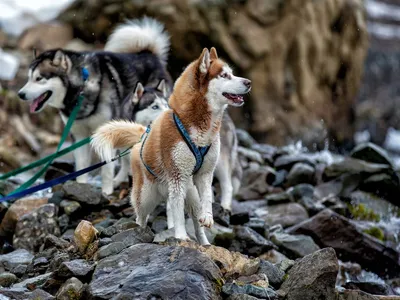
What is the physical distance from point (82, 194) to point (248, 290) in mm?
3015

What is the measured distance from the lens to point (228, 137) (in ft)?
23.1

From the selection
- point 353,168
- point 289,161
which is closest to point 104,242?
point 353,168

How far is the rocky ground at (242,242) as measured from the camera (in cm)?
412

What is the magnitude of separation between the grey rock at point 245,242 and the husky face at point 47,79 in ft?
8.65

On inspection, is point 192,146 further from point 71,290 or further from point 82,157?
point 82,157

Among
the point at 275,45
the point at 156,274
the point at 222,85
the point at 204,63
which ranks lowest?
the point at 275,45

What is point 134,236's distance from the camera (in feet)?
15.4

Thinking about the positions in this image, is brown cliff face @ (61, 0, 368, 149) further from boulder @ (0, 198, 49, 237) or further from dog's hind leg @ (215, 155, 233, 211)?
boulder @ (0, 198, 49, 237)

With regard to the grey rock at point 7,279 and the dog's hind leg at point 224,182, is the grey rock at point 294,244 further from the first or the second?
the grey rock at point 7,279

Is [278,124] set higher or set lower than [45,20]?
lower

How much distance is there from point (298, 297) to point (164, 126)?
1509 mm

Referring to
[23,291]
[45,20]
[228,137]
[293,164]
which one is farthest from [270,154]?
[45,20]

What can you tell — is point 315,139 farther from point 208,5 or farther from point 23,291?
point 23,291

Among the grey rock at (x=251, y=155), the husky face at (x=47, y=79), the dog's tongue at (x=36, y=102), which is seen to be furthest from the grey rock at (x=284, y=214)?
the dog's tongue at (x=36, y=102)
